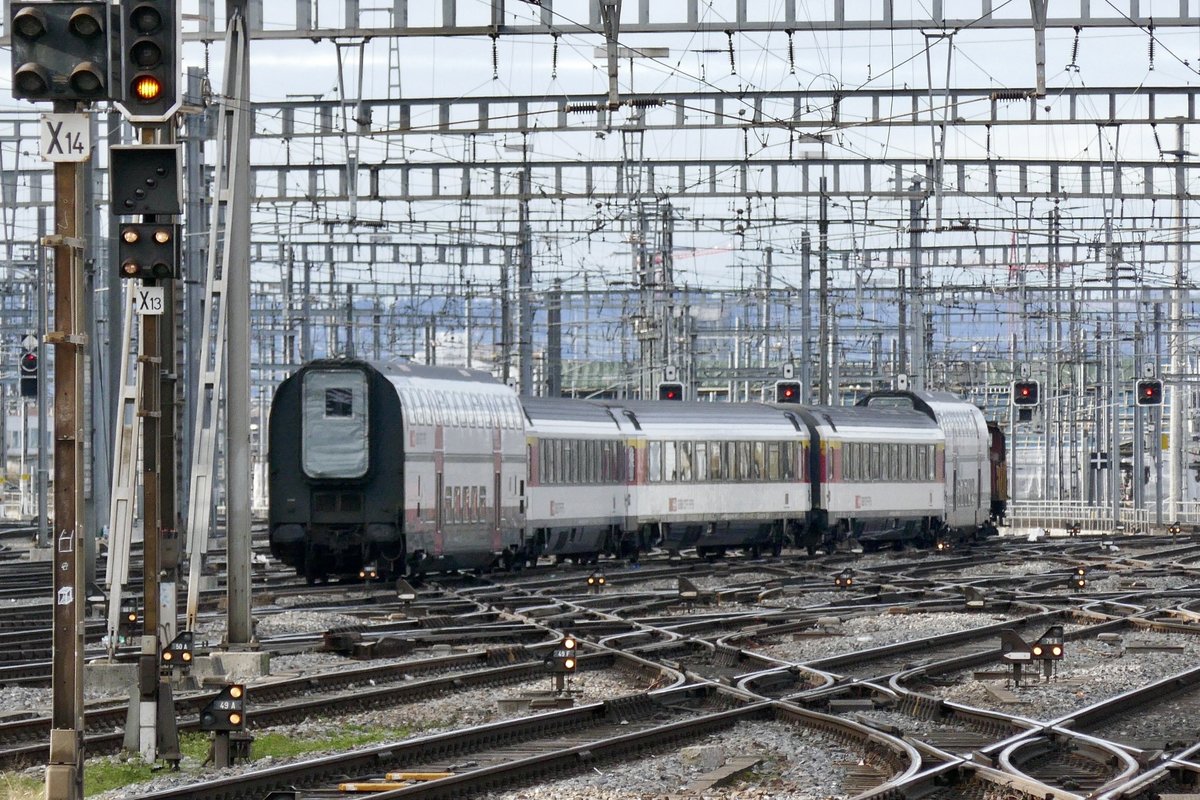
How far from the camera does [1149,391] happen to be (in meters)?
51.3

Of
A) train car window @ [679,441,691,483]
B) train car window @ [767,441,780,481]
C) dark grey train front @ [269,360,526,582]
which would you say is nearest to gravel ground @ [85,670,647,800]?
dark grey train front @ [269,360,526,582]

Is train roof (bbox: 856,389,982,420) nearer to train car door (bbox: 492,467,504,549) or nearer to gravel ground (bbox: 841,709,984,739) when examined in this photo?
train car door (bbox: 492,467,504,549)

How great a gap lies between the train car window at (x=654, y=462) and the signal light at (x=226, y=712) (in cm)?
2693

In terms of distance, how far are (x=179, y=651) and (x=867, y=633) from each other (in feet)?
32.2

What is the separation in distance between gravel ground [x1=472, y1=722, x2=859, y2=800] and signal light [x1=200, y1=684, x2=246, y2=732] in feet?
6.38

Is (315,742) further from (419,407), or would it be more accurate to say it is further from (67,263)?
(419,407)

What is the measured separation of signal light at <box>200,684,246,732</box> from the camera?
40.1ft

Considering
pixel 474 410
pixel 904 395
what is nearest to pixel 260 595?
pixel 474 410

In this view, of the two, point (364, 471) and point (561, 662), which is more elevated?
point (364, 471)

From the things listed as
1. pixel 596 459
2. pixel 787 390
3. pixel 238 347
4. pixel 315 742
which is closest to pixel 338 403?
pixel 596 459

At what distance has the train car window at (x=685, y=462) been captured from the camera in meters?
40.0

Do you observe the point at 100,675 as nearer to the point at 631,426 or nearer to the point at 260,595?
the point at 260,595

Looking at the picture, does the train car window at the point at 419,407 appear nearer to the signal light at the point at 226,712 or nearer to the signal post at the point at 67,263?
the signal light at the point at 226,712

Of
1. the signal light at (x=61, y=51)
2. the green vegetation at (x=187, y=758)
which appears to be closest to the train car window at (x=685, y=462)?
the green vegetation at (x=187, y=758)
